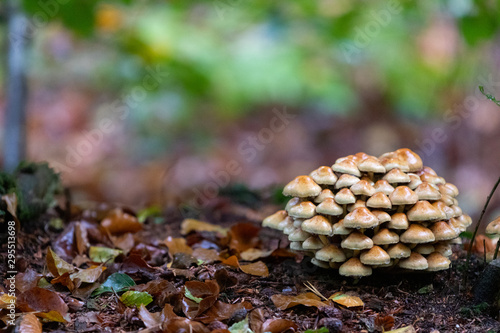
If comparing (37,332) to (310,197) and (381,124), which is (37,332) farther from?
(381,124)

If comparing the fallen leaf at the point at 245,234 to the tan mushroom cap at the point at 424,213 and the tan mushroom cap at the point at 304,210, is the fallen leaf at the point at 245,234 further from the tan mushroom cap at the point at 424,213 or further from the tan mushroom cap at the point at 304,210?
the tan mushroom cap at the point at 424,213

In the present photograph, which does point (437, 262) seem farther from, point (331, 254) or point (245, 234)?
point (245, 234)

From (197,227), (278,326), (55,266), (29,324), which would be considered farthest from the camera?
(197,227)

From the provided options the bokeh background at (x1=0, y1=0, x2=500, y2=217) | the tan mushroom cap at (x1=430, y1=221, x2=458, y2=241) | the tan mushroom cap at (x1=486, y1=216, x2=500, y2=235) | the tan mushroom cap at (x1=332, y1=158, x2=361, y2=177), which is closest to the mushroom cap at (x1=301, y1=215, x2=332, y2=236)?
the tan mushroom cap at (x1=332, y1=158, x2=361, y2=177)

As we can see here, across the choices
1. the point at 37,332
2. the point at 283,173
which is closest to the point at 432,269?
the point at 37,332

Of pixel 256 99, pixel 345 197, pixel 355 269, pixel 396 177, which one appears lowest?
pixel 355 269

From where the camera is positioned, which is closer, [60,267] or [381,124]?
[60,267]

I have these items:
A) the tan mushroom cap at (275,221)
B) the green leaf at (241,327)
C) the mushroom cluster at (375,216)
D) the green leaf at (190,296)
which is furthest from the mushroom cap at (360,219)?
the green leaf at (190,296)

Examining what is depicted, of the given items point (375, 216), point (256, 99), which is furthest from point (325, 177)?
point (256, 99)
